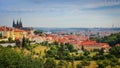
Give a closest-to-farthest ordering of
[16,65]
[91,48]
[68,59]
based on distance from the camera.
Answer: [16,65], [68,59], [91,48]

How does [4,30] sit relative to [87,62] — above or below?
above

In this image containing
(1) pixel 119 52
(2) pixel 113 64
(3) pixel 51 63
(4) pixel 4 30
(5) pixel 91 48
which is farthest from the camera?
(5) pixel 91 48

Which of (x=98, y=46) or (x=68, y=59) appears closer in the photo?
(x=68, y=59)

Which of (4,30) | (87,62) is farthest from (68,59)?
(4,30)

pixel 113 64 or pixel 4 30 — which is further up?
pixel 4 30

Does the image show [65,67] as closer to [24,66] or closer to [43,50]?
[24,66]

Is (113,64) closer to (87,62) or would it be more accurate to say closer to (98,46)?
(87,62)

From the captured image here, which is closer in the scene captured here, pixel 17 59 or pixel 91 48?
pixel 17 59

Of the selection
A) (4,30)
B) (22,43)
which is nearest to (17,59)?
(22,43)

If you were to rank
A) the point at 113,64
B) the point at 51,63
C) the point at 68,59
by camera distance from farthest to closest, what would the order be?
the point at 68,59
the point at 113,64
the point at 51,63
